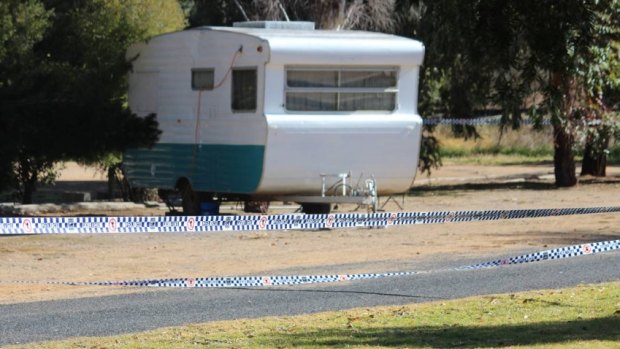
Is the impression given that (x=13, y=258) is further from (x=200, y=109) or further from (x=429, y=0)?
(x=429, y=0)

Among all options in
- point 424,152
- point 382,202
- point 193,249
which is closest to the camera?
point 193,249

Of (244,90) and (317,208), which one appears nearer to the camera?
(244,90)

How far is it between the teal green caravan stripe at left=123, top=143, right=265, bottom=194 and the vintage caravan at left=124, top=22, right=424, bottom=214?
23 millimetres

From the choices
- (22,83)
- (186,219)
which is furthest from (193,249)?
(22,83)

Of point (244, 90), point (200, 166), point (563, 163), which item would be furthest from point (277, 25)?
point (563, 163)

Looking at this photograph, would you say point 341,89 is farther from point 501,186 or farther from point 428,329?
point 501,186

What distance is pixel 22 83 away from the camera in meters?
19.3

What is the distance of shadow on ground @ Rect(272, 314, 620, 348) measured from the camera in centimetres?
888

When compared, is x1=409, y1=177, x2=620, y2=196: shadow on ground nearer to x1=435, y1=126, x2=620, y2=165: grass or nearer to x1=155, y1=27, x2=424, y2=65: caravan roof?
x1=155, y1=27, x2=424, y2=65: caravan roof

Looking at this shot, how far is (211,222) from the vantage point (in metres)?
15.2

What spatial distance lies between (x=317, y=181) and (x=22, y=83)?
193 inches

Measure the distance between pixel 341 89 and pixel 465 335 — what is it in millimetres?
10559

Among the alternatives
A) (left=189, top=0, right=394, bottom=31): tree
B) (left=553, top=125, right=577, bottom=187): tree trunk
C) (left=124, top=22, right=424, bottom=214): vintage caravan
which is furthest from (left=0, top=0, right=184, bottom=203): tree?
(left=553, top=125, right=577, bottom=187): tree trunk

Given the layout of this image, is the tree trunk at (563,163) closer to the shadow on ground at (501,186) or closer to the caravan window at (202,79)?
the shadow on ground at (501,186)
